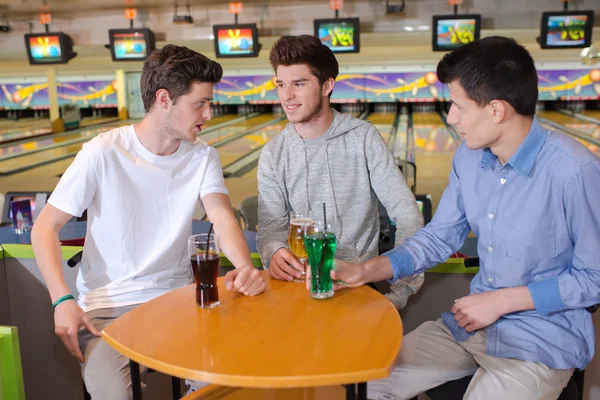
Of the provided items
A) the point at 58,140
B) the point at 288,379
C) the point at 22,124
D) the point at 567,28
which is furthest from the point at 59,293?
the point at 22,124

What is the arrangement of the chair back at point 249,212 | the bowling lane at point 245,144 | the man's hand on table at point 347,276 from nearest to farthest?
1. the man's hand on table at point 347,276
2. the chair back at point 249,212
3. the bowling lane at point 245,144

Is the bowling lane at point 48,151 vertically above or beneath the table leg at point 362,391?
beneath

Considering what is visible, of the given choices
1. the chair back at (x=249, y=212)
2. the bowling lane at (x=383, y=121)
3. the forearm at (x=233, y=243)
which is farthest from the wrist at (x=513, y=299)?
the bowling lane at (x=383, y=121)

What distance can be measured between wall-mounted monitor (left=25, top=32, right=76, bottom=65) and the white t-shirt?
7.19 meters

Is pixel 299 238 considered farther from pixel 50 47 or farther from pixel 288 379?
pixel 50 47

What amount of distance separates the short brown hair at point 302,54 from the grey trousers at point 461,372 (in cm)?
85

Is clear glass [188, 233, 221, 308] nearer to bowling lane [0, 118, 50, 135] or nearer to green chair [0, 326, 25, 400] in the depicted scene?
green chair [0, 326, 25, 400]

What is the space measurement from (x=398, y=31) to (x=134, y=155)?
615 cm

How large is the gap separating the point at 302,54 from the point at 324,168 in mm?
362

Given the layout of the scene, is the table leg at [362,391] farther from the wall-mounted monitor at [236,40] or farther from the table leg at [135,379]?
the wall-mounted monitor at [236,40]

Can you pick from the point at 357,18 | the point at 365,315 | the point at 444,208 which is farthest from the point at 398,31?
the point at 365,315

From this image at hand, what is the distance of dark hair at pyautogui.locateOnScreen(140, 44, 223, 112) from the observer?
178 centimetres

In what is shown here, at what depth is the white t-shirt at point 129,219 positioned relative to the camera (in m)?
1.77

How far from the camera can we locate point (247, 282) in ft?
4.87
